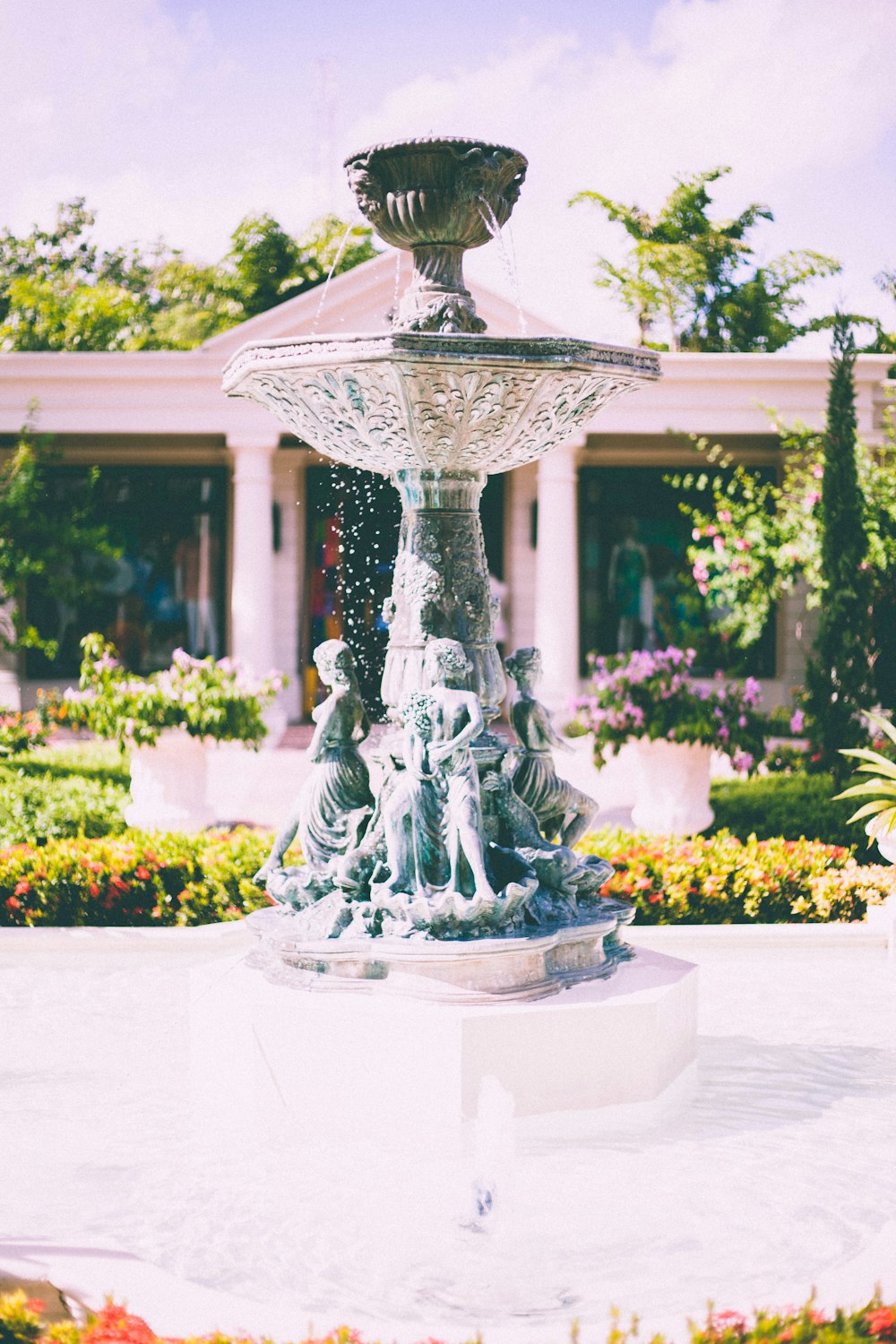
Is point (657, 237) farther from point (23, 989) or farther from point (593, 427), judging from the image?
point (23, 989)

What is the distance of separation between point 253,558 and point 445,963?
12.3 meters

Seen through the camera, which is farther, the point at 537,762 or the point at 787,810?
the point at 787,810

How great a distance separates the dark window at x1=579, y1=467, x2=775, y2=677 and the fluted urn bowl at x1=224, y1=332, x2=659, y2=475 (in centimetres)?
1327

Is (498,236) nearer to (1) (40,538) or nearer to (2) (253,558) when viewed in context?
(2) (253,558)

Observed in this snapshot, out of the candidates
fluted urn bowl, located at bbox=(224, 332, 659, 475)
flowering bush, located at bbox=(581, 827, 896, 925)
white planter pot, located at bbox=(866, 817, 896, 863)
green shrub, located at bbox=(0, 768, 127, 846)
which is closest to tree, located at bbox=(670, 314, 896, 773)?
flowering bush, located at bbox=(581, 827, 896, 925)

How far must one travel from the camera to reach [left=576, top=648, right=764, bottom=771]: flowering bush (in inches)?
480

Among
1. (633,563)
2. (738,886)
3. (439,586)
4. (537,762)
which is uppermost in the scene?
(633,563)

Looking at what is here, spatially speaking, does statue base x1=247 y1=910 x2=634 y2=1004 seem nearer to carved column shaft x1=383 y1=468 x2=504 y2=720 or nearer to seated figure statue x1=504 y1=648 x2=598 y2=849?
seated figure statue x1=504 y1=648 x2=598 y2=849

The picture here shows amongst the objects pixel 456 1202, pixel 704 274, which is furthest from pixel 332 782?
pixel 704 274

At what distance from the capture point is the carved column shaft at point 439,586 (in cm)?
685

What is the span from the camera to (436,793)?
6344mm

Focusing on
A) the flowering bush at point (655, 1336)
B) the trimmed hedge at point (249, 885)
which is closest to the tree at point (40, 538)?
the trimmed hedge at point (249, 885)

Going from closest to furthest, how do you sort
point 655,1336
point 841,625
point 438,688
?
point 655,1336 → point 438,688 → point 841,625

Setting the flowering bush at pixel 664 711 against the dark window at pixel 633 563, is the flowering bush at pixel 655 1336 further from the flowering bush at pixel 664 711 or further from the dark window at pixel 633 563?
the dark window at pixel 633 563
